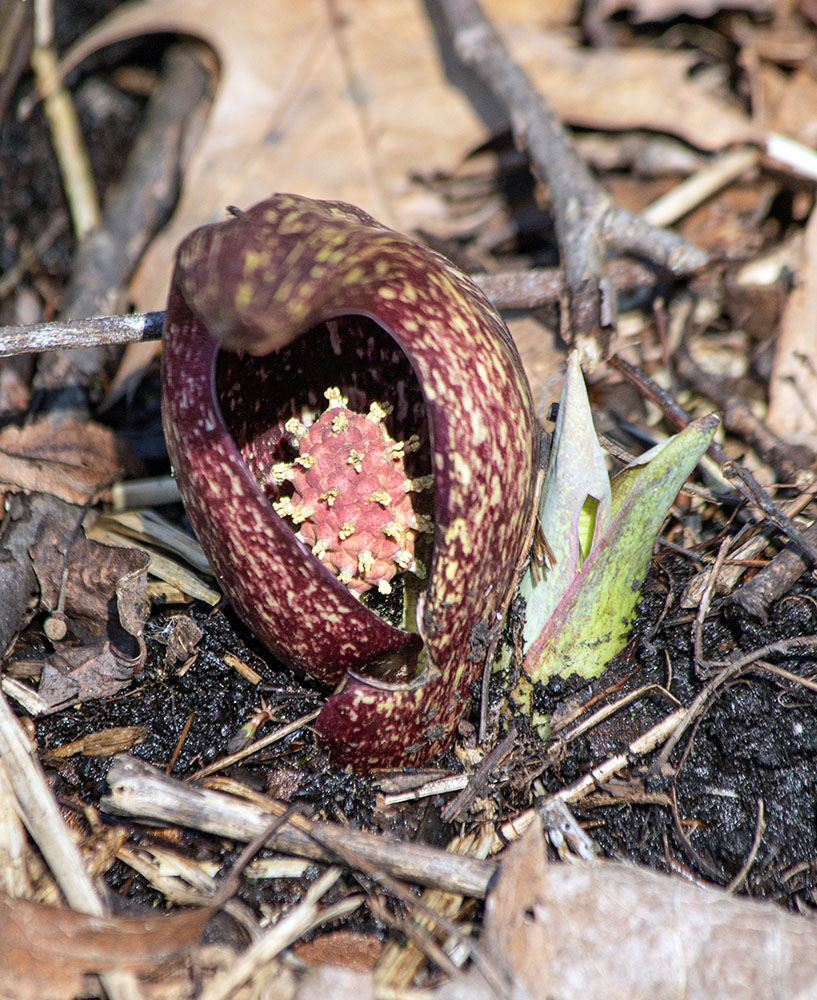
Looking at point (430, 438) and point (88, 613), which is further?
point (88, 613)

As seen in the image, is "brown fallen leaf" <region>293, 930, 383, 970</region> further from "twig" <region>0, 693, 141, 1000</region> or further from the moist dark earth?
"twig" <region>0, 693, 141, 1000</region>

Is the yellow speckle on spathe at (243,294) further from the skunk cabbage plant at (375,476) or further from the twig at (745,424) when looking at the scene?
the twig at (745,424)

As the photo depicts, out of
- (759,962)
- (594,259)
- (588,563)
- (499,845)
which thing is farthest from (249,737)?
(594,259)

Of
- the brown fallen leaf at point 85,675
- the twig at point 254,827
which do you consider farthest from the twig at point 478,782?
the brown fallen leaf at point 85,675

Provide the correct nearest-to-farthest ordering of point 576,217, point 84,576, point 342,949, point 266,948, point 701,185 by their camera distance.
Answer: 1. point 266,948
2. point 342,949
3. point 84,576
4. point 576,217
5. point 701,185

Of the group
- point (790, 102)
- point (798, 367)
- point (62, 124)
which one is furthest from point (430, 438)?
point (62, 124)

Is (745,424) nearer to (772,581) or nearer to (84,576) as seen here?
(772,581)

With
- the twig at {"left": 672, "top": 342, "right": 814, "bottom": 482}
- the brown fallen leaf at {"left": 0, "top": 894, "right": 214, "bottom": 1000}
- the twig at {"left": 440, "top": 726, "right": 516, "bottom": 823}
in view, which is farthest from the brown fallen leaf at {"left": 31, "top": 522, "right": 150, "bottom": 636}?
the twig at {"left": 672, "top": 342, "right": 814, "bottom": 482}
